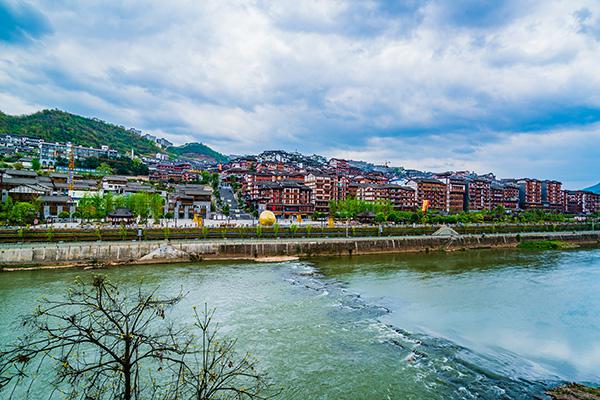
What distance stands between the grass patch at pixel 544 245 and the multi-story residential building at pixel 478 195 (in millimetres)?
47227

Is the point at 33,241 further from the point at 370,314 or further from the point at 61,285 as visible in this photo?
the point at 370,314

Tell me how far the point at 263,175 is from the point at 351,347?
7876cm

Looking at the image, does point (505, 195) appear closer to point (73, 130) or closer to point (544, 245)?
point (544, 245)

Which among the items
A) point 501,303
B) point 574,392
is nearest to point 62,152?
point 501,303

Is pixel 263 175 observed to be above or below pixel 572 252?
above

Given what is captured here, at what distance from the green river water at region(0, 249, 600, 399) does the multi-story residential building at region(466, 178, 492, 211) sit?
70.8 m

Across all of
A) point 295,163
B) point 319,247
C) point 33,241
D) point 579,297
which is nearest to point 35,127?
point 295,163

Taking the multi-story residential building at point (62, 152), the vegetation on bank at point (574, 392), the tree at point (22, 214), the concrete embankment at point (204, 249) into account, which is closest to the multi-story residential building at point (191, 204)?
the tree at point (22, 214)

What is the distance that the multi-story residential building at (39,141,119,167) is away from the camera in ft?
328

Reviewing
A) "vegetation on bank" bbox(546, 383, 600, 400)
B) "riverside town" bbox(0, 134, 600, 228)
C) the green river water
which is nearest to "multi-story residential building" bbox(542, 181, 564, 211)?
"riverside town" bbox(0, 134, 600, 228)

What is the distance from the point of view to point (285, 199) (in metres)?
76.8

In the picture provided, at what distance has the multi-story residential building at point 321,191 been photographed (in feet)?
268

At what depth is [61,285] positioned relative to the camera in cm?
2416

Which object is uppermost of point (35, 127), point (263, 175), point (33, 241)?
point (35, 127)
